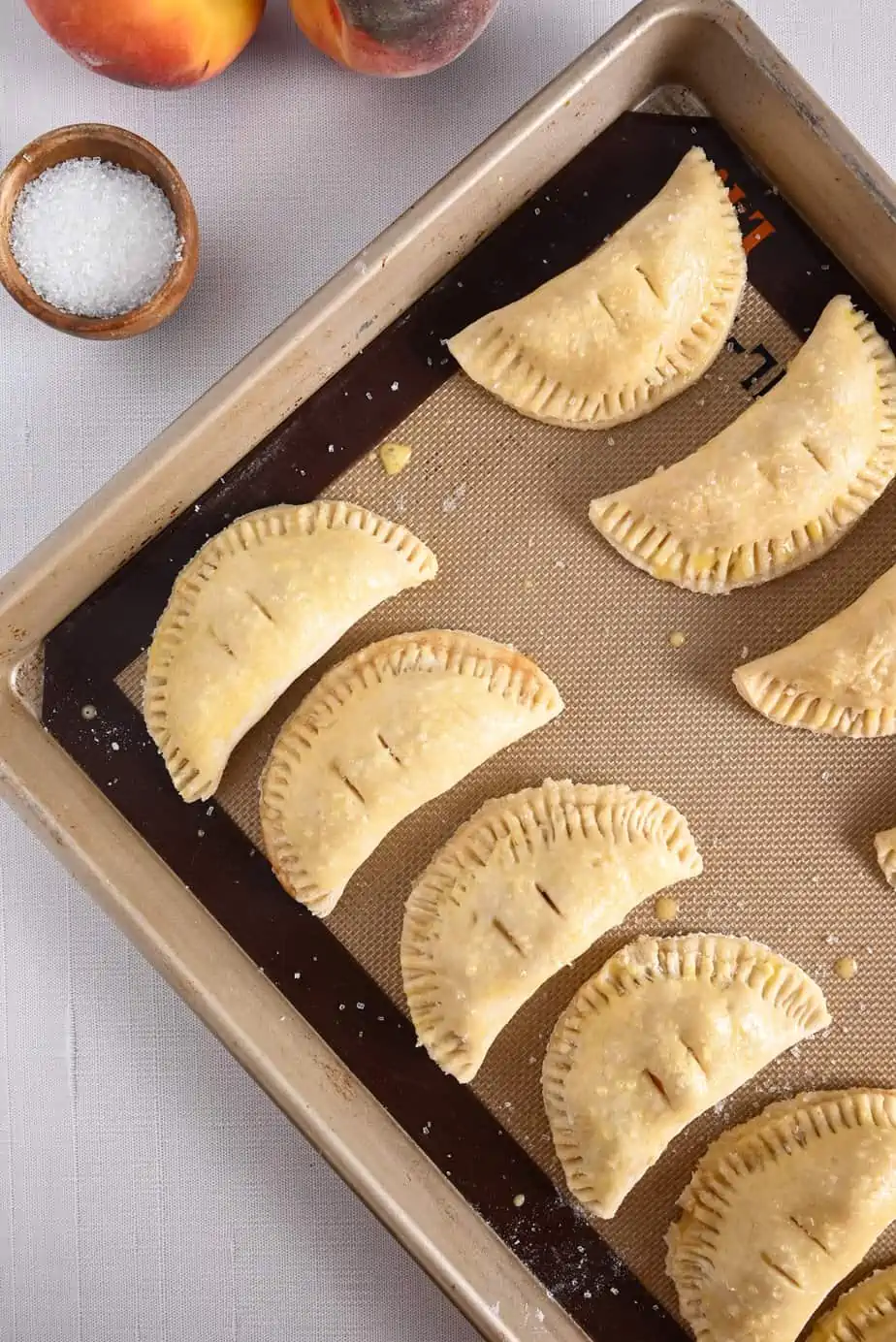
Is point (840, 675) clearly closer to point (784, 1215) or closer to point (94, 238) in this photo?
point (784, 1215)

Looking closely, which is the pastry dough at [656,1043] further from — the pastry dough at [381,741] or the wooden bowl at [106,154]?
the wooden bowl at [106,154]

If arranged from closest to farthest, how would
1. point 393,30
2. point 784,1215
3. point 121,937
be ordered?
point 393,30 → point 784,1215 → point 121,937

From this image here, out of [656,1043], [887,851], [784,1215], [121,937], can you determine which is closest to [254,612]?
[121,937]

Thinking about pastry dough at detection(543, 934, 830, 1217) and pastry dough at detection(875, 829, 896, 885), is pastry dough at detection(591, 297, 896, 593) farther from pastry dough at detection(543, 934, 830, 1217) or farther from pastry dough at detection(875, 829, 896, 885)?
pastry dough at detection(543, 934, 830, 1217)

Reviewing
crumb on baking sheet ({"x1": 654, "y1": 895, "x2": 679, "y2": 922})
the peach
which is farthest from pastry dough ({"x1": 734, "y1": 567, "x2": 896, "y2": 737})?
the peach

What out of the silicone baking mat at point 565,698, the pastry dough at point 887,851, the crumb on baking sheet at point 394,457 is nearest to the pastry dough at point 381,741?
the silicone baking mat at point 565,698

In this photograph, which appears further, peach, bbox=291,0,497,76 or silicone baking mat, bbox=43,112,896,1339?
silicone baking mat, bbox=43,112,896,1339
